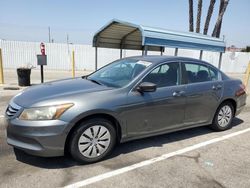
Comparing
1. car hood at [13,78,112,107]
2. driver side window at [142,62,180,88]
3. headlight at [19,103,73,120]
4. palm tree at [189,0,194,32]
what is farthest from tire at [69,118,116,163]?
palm tree at [189,0,194,32]

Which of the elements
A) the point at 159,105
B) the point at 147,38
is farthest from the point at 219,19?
the point at 159,105

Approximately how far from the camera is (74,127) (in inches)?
124

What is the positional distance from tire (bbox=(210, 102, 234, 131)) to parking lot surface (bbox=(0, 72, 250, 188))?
59 cm

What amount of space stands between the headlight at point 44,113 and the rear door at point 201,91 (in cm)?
228

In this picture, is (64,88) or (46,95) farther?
(64,88)

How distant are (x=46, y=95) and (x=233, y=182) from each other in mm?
2803

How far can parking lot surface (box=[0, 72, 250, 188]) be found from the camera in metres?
2.94

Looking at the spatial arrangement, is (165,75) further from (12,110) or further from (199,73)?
(12,110)

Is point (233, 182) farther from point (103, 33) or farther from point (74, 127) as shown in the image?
point (103, 33)

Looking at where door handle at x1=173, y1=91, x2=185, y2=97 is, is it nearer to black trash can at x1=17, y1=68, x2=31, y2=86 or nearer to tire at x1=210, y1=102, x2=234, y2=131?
tire at x1=210, y1=102, x2=234, y2=131

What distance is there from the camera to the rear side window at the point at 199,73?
14.2 ft

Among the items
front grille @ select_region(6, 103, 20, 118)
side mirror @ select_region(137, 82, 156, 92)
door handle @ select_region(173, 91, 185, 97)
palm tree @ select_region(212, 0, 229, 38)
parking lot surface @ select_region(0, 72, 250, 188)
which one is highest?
palm tree @ select_region(212, 0, 229, 38)

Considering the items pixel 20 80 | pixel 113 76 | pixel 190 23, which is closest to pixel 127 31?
pixel 20 80

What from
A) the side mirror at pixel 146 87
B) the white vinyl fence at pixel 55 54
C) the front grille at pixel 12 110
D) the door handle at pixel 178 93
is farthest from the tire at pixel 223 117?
the white vinyl fence at pixel 55 54
